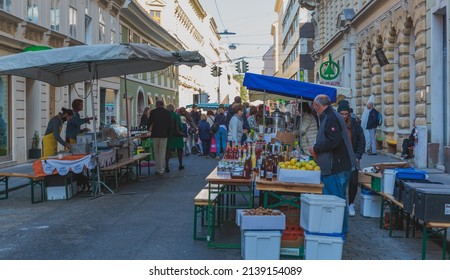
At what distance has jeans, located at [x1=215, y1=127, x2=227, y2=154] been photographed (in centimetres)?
1958

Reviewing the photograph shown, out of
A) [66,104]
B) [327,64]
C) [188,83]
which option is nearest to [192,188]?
[327,64]

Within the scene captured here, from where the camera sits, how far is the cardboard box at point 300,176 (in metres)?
6.70

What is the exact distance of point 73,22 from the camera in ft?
77.9

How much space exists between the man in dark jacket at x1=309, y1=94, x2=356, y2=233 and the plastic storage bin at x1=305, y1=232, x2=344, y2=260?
1080 mm

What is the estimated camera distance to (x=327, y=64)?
18516 millimetres

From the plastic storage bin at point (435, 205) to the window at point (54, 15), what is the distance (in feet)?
57.7

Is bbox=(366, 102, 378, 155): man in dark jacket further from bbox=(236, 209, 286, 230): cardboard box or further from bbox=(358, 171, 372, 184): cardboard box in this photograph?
bbox=(236, 209, 286, 230): cardboard box

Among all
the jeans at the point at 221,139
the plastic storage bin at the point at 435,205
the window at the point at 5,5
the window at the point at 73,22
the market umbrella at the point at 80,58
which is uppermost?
the window at the point at 73,22

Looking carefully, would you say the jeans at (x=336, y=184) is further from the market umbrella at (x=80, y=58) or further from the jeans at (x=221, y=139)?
the jeans at (x=221, y=139)

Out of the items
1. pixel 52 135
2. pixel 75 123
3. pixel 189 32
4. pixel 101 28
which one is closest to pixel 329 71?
pixel 75 123

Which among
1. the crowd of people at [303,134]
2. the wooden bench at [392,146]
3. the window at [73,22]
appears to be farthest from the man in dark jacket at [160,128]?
the window at [73,22]

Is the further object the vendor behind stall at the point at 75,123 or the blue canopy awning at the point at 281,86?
the vendor behind stall at the point at 75,123

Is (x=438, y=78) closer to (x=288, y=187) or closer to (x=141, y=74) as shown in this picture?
(x=288, y=187)

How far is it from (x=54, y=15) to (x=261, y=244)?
17.4m
